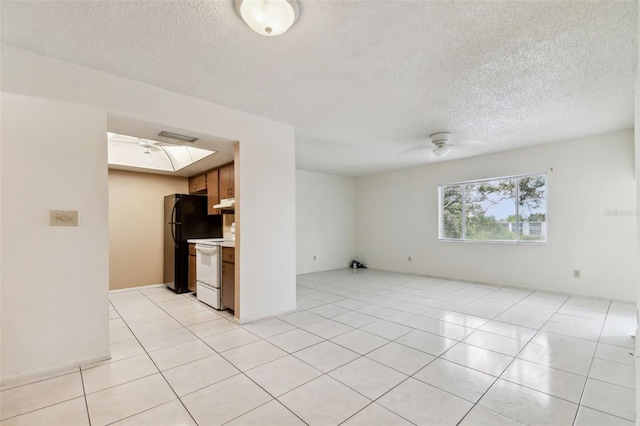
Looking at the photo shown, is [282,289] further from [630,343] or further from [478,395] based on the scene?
[630,343]

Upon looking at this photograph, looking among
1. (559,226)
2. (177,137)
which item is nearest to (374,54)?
(177,137)

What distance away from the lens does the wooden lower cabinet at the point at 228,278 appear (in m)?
3.35

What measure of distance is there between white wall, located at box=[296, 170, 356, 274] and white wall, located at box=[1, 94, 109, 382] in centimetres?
423

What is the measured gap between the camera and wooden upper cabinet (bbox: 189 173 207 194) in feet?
16.4

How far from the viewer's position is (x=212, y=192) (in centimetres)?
465

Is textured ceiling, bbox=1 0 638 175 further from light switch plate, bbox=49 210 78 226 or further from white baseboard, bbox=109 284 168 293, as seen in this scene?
white baseboard, bbox=109 284 168 293

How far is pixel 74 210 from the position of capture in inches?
86.4

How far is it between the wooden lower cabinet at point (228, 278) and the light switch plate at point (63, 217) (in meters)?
1.54

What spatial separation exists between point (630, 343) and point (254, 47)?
4100 millimetres

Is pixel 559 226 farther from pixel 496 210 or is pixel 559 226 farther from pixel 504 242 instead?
pixel 496 210

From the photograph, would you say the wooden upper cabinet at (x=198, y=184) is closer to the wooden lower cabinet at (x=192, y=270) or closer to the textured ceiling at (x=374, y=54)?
the wooden lower cabinet at (x=192, y=270)

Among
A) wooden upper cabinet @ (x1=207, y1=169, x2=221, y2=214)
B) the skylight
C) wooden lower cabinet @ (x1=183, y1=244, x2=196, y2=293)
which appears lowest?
wooden lower cabinet @ (x1=183, y1=244, x2=196, y2=293)

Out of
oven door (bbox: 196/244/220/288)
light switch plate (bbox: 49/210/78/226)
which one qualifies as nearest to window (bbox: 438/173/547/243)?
oven door (bbox: 196/244/220/288)

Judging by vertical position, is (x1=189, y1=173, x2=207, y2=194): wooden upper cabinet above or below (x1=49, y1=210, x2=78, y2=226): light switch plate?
above
